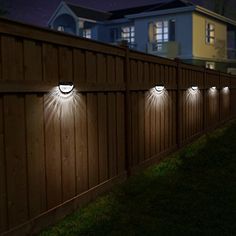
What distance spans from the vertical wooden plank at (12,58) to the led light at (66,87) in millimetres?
657

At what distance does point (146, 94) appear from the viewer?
7.57 metres

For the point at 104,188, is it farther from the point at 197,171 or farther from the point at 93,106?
the point at 197,171

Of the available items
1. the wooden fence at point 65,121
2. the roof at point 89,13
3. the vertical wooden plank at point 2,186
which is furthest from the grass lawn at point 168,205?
the roof at point 89,13

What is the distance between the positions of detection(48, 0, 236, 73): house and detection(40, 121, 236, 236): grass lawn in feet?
61.9

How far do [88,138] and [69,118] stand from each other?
2.01 feet

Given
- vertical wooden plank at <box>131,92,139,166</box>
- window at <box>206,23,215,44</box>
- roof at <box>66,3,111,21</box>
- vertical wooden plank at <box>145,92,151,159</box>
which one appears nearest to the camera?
vertical wooden plank at <box>131,92,139,166</box>

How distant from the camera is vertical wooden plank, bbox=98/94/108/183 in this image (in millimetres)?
5727

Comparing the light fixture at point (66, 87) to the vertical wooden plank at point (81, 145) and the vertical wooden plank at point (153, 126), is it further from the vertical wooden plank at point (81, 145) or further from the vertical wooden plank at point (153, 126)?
the vertical wooden plank at point (153, 126)

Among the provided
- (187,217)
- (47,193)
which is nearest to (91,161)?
(47,193)

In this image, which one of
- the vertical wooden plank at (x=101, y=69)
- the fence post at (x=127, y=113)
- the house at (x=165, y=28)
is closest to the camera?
the vertical wooden plank at (x=101, y=69)

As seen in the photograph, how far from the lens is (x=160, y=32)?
27.4 metres

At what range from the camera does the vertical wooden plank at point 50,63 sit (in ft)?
14.3

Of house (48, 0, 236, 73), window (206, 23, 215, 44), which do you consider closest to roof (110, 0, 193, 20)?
house (48, 0, 236, 73)

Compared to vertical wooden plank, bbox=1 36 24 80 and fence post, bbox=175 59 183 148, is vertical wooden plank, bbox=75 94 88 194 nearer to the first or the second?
vertical wooden plank, bbox=1 36 24 80
